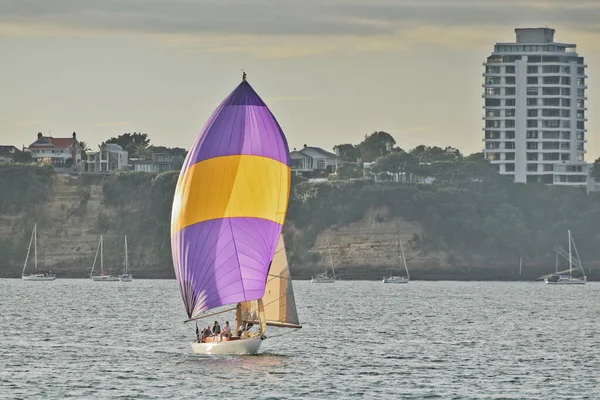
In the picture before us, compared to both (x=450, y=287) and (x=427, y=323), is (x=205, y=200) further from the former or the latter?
(x=450, y=287)

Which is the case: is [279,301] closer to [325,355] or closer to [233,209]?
[233,209]

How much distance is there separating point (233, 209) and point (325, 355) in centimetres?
1285

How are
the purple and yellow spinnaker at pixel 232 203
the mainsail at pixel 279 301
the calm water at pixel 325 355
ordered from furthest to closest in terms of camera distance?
the mainsail at pixel 279 301 < the purple and yellow spinnaker at pixel 232 203 < the calm water at pixel 325 355

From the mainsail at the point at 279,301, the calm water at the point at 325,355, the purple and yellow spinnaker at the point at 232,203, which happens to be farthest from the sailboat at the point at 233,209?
the calm water at the point at 325,355

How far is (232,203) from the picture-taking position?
69.1 m

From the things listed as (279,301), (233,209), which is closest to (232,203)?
(233,209)

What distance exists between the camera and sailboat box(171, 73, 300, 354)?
69.1m

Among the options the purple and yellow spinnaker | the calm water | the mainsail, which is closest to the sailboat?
the purple and yellow spinnaker

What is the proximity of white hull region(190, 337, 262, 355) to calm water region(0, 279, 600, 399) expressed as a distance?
508 mm

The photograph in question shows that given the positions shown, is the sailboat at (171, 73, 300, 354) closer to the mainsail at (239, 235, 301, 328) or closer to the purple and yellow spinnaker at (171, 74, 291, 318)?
the purple and yellow spinnaker at (171, 74, 291, 318)

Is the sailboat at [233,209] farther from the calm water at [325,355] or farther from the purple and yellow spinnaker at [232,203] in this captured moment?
the calm water at [325,355]

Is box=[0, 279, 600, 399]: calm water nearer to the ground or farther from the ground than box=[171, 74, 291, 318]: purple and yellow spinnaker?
nearer to the ground

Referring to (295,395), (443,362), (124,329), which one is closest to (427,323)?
(124,329)

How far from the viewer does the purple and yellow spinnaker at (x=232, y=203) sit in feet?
227
